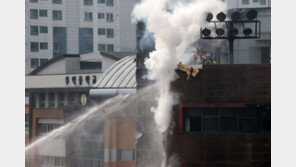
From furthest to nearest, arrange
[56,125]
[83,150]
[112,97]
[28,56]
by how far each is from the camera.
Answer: [28,56] < [56,125] < [83,150] < [112,97]

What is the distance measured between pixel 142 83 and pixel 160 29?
4.32 metres

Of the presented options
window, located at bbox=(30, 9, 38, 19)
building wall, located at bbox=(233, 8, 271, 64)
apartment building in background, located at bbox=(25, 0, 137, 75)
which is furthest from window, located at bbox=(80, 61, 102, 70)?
building wall, located at bbox=(233, 8, 271, 64)

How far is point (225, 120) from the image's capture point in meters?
49.8

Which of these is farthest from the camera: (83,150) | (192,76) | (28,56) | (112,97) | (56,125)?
(28,56)

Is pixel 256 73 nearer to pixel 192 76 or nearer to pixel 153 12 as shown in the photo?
pixel 192 76

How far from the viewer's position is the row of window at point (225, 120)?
49.7 meters

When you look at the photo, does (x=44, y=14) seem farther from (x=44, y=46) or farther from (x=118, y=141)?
(x=118, y=141)

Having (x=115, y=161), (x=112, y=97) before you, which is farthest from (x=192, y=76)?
(x=115, y=161)

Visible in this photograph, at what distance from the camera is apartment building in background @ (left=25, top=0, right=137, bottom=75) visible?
12950 cm

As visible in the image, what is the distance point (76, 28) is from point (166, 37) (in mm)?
85084

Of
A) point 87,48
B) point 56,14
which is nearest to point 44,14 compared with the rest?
point 56,14

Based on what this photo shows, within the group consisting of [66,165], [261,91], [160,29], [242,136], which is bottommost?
[66,165]

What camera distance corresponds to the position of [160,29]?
49875mm

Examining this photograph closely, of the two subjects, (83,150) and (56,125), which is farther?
(56,125)
